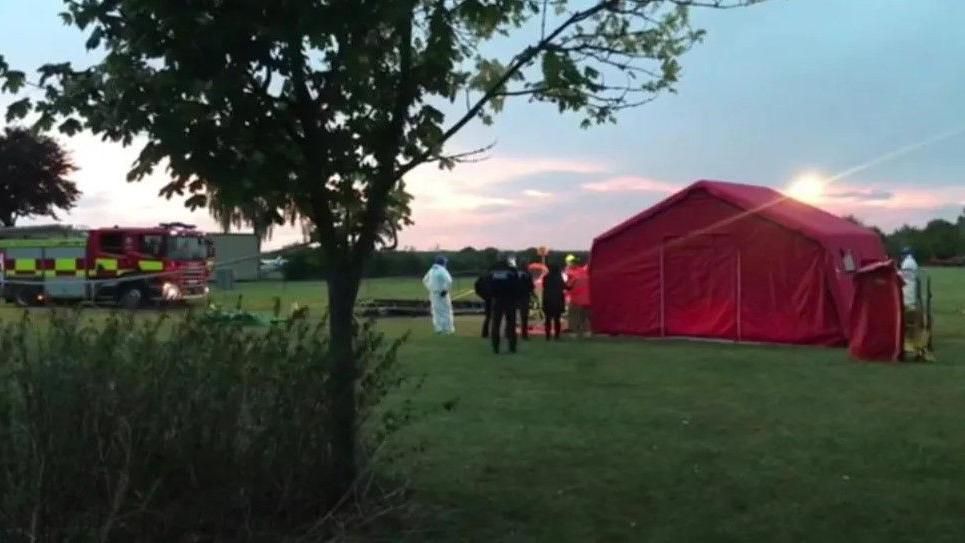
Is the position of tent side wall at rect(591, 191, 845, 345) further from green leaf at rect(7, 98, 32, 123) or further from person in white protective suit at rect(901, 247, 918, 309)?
green leaf at rect(7, 98, 32, 123)

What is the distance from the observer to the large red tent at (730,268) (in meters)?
19.8

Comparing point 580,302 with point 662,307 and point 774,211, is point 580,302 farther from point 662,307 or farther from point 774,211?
point 774,211

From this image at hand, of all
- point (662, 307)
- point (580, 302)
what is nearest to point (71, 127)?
point (662, 307)

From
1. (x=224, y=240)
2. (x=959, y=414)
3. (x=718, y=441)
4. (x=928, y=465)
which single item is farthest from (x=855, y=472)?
(x=224, y=240)

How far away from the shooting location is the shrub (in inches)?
187

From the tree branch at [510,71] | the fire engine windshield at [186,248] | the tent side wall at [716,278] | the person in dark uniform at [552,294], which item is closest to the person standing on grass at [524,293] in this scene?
the person in dark uniform at [552,294]

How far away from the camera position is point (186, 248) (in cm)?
3412

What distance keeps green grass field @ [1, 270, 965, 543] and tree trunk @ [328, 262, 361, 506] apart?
0.42 meters

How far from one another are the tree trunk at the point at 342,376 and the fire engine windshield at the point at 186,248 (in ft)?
93.9

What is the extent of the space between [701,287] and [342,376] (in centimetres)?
1605

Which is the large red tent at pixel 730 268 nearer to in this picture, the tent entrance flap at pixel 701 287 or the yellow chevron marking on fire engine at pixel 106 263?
the tent entrance flap at pixel 701 287

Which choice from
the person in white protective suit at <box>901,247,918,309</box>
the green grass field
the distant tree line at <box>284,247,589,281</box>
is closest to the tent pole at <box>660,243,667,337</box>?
the distant tree line at <box>284,247,589,281</box>

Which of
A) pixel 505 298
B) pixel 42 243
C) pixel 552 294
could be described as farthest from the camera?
pixel 42 243

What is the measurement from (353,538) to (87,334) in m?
1.60
